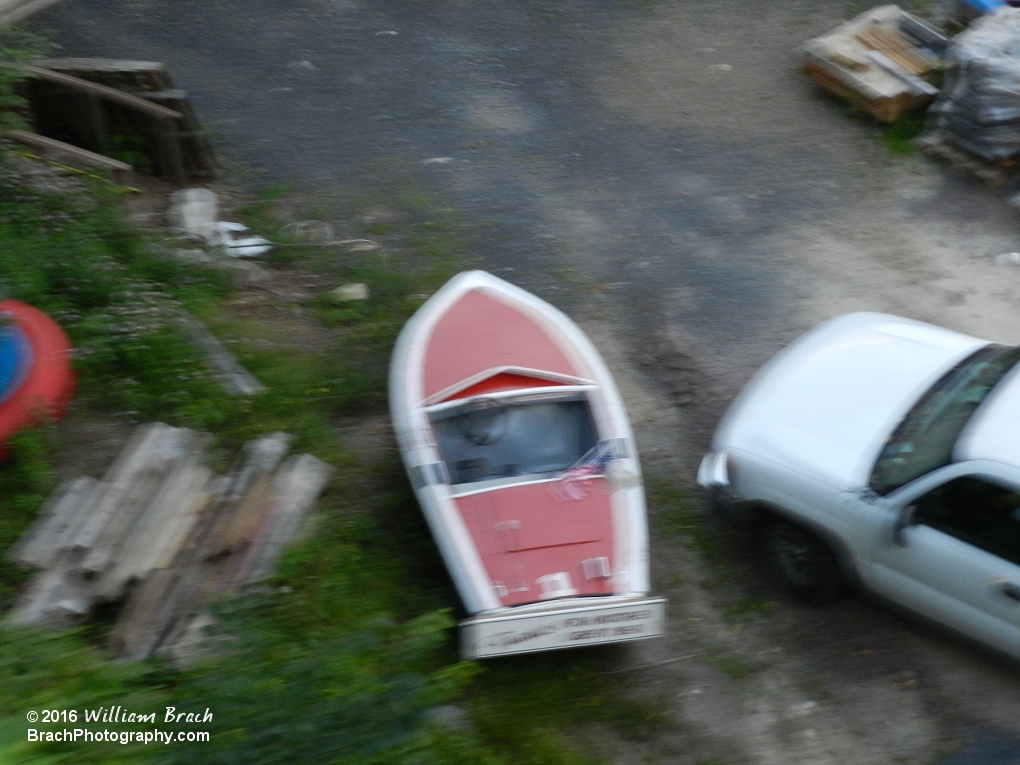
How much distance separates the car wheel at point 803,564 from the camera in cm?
605

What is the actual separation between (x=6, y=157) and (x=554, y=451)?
5.25 m

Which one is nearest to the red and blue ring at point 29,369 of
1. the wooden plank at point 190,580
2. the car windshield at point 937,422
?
the wooden plank at point 190,580

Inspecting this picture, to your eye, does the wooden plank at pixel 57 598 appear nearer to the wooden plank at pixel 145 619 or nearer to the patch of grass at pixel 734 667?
the wooden plank at pixel 145 619

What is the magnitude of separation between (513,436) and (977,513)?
277 cm

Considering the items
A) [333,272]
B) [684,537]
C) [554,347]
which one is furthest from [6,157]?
[684,537]

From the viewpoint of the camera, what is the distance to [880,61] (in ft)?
34.5

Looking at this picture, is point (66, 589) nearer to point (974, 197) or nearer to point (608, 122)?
point (608, 122)

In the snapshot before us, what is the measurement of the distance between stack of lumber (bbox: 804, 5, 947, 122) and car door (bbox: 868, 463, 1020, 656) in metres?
6.16

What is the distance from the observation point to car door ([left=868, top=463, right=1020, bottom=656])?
17.1 ft

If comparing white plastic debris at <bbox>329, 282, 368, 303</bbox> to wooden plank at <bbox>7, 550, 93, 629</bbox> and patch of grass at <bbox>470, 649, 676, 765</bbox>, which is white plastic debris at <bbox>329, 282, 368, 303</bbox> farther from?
patch of grass at <bbox>470, 649, 676, 765</bbox>

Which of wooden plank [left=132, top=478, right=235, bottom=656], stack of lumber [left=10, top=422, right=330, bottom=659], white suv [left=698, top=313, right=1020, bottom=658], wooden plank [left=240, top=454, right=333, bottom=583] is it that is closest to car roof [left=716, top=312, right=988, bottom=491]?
white suv [left=698, top=313, right=1020, bottom=658]

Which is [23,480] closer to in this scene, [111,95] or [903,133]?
[111,95]

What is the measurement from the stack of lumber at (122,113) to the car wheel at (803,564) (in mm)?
6480

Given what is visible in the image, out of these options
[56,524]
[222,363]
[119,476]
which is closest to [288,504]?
[119,476]
